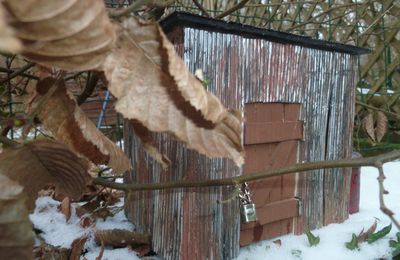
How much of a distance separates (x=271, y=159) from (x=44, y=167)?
780 millimetres

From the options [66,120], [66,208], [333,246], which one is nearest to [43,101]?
[66,120]

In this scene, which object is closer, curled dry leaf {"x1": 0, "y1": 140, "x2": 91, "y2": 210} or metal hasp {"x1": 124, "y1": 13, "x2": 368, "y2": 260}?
curled dry leaf {"x1": 0, "y1": 140, "x2": 91, "y2": 210}

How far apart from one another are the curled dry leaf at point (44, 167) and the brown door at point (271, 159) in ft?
2.08

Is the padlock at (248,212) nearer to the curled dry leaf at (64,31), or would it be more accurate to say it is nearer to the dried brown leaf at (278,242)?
the dried brown leaf at (278,242)

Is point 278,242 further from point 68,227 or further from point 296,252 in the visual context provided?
point 68,227

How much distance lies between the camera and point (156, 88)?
0.31m

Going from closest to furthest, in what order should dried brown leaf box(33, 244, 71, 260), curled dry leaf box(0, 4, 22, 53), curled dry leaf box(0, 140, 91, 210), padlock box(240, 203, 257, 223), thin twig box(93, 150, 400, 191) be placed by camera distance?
1. curled dry leaf box(0, 4, 22, 53)
2. curled dry leaf box(0, 140, 91, 210)
3. thin twig box(93, 150, 400, 191)
4. dried brown leaf box(33, 244, 71, 260)
5. padlock box(240, 203, 257, 223)

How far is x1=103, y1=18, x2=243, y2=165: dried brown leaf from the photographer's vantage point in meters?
0.30

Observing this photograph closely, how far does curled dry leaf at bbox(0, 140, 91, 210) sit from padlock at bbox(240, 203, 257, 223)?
0.61 meters

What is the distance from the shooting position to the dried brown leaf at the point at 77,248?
94 centimetres

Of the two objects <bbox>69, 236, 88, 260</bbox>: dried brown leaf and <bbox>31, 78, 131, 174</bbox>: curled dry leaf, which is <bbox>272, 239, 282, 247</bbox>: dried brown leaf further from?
<bbox>31, 78, 131, 174</bbox>: curled dry leaf

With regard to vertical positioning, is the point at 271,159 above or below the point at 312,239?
above

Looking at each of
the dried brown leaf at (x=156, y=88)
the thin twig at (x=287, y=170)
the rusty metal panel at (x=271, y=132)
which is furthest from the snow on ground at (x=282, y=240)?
the dried brown leaf at (x=156, y=88)

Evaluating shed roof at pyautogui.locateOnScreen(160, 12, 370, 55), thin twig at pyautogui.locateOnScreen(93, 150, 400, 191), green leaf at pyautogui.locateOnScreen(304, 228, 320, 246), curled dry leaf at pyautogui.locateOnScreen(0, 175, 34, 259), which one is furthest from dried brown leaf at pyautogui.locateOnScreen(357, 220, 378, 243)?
curled dry leaf at pyautogui.locateOnScreen(0, 175, 34, 259)
